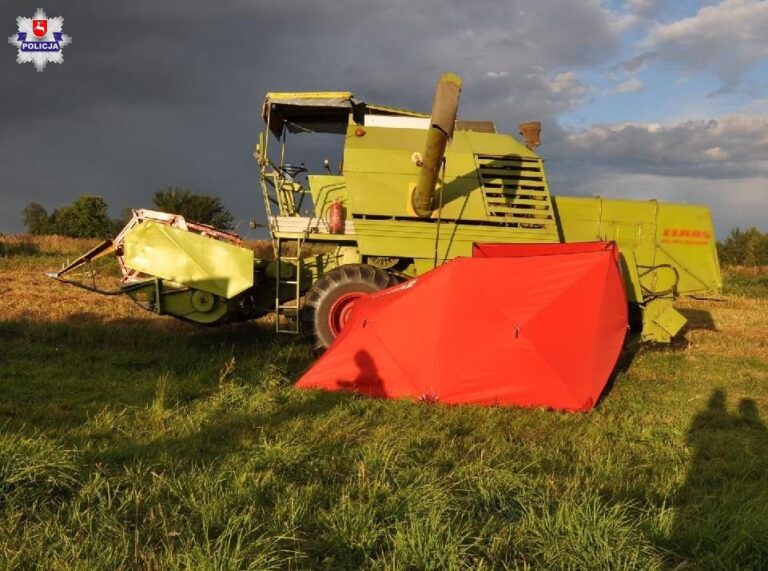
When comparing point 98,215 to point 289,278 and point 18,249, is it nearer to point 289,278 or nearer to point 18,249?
point 18,249

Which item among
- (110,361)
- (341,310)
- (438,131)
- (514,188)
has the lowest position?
(110,361)

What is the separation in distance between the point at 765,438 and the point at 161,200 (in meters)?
30.8

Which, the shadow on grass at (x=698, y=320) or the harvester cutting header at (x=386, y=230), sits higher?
the harvester cutting header at (x=386, y=230)

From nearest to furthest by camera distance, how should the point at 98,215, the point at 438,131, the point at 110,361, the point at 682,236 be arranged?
1. the point at 438,131
2. the point at 110,361
3. the point at 682,236
4. the point at 98,215

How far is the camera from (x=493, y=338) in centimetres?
539

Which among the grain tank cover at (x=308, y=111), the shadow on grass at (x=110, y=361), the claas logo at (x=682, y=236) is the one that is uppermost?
the grain tank cover at (x=308, y=111)

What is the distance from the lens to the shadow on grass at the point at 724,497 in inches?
100

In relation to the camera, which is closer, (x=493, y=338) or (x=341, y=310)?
(x=493, y=338)

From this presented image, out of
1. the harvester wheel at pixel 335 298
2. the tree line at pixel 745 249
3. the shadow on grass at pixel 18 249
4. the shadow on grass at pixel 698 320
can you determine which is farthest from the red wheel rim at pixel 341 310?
the tree line at pixel 745 249

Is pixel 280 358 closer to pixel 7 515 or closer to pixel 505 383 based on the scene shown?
pixel 505 383

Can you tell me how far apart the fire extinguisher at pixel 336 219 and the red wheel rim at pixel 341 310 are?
0.92 metres

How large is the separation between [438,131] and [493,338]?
Result: 7.75ft

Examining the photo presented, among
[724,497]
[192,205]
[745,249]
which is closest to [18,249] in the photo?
[192,205]

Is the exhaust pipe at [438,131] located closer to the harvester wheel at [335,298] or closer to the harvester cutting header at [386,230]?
the harvester cutting header at [386,230]
